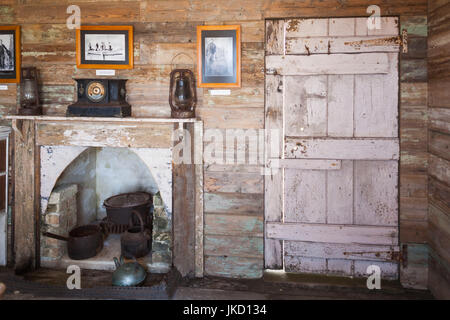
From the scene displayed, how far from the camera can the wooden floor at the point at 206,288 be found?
9.59 ft

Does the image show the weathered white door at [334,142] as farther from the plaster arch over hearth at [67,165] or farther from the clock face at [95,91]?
the clock face at [95,91]

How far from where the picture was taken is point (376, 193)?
10.2 ft

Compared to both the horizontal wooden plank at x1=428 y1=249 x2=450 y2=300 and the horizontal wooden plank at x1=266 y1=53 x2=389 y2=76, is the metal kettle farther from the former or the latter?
the horizontal wooden plank at x1=428 y1=249 x2=450 y2=300

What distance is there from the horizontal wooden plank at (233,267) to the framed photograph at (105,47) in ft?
6.03

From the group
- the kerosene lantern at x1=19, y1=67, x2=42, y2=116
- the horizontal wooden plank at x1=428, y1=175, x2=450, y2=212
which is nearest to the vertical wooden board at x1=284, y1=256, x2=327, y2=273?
the horizontal wooden plank at x1=428, y1=175, x2=450, y2=212

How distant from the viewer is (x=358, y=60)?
9.96ft

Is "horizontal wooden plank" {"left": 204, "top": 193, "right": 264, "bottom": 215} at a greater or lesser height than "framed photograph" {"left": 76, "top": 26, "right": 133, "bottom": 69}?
lesser

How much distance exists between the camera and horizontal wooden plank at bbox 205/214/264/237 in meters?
3.23

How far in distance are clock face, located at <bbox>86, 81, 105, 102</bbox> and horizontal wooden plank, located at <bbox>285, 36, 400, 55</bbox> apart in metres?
1.58

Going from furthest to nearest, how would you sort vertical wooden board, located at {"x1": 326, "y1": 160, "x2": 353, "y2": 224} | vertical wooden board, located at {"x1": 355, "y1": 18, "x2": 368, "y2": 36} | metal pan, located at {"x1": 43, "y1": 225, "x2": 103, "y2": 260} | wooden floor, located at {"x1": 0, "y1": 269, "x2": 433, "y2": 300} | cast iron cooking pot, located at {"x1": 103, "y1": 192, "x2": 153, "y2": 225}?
cast iron cooking pot, located at {"x1": 103, "y1": 192, "x2": 153, "y2": 225} → metal pan, located at {"x1": 43, "y1": 225, "x2": 103, "y2": 260} → vertical wooden board, located at {"x1": 326, "y1": 160, "x2": 353, "y2": 224} → vertical wooden board, located at {"x1": 355, "y1": 18, "x2": 368, "y2": 36} → wooden floor, located at {"x1": 0, "y1": 269, "x2": 433, "y2": 300}

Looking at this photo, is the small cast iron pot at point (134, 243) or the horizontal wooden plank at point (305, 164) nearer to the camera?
the horizontal wooden plank at point (305, 164)

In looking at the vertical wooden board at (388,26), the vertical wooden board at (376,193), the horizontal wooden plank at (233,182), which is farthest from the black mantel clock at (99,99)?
the vertical wooden board at (388,26)

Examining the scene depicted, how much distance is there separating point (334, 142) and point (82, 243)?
2.38 meters

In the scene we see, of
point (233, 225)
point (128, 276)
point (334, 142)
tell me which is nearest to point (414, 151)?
point (334, 142)
